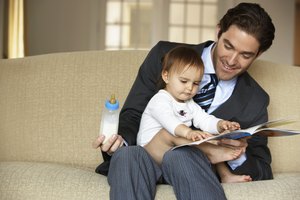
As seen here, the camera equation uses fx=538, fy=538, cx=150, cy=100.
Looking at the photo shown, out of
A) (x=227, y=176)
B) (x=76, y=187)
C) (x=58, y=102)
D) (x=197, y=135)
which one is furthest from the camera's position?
(x=58, y=102)

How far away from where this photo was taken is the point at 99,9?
19.9 ft

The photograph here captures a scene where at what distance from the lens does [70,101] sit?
2264mm

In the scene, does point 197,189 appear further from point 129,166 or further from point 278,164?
point 278,164

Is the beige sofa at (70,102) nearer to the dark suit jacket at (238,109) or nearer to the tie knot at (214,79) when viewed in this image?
the dark suit jacket at (238,109)

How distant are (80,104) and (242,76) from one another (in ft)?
2.26

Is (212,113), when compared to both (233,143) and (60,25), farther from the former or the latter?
(60,25)

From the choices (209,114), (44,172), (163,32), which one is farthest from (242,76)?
(163,32)

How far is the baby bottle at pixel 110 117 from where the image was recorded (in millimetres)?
1580

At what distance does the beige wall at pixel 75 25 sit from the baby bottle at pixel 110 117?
14.7 ft

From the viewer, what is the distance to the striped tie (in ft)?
6.31

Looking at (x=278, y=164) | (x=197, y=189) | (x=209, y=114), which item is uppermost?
(x=209, y=114)

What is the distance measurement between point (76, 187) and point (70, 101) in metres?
0.68

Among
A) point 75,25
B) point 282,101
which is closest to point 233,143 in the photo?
point 282,101

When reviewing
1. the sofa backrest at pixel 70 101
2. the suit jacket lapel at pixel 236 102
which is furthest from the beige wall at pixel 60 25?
the suit jacket lapel at pixel 236 102
